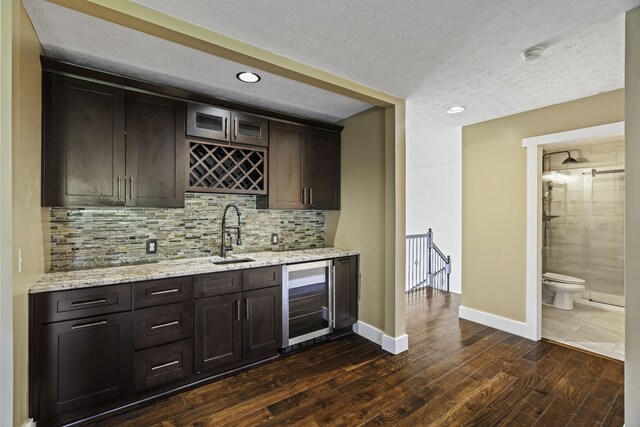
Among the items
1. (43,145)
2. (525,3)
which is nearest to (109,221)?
(43,145)

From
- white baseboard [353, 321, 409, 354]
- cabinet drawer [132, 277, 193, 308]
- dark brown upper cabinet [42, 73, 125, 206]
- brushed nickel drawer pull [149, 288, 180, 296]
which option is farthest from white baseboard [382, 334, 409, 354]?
dark brown upper cabinet [42, 73, 125, 206]

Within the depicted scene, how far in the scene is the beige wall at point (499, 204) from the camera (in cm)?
333

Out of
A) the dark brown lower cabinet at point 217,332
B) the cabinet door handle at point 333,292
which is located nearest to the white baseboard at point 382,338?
the cabinet door handle at point 333,292

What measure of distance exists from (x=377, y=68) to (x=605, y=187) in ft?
14.3

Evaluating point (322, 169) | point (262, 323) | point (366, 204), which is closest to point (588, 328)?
point (366, 204)

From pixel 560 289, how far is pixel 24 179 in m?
5.71

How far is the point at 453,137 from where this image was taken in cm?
452

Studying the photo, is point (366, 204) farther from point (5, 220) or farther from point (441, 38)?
point (5, 220)

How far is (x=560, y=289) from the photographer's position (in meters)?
4.19

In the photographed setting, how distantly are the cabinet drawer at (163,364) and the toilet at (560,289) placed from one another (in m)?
4.67

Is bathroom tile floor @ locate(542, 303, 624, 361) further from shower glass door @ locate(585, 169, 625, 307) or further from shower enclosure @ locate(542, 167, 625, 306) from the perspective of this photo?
shower enclosure @ locate(542, 167, 625, 306)

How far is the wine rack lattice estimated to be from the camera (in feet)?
9.10

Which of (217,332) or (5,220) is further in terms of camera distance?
(217,332)

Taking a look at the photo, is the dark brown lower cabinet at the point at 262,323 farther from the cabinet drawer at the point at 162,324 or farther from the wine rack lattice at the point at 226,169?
the wine rack lattice at the point at 226,169
